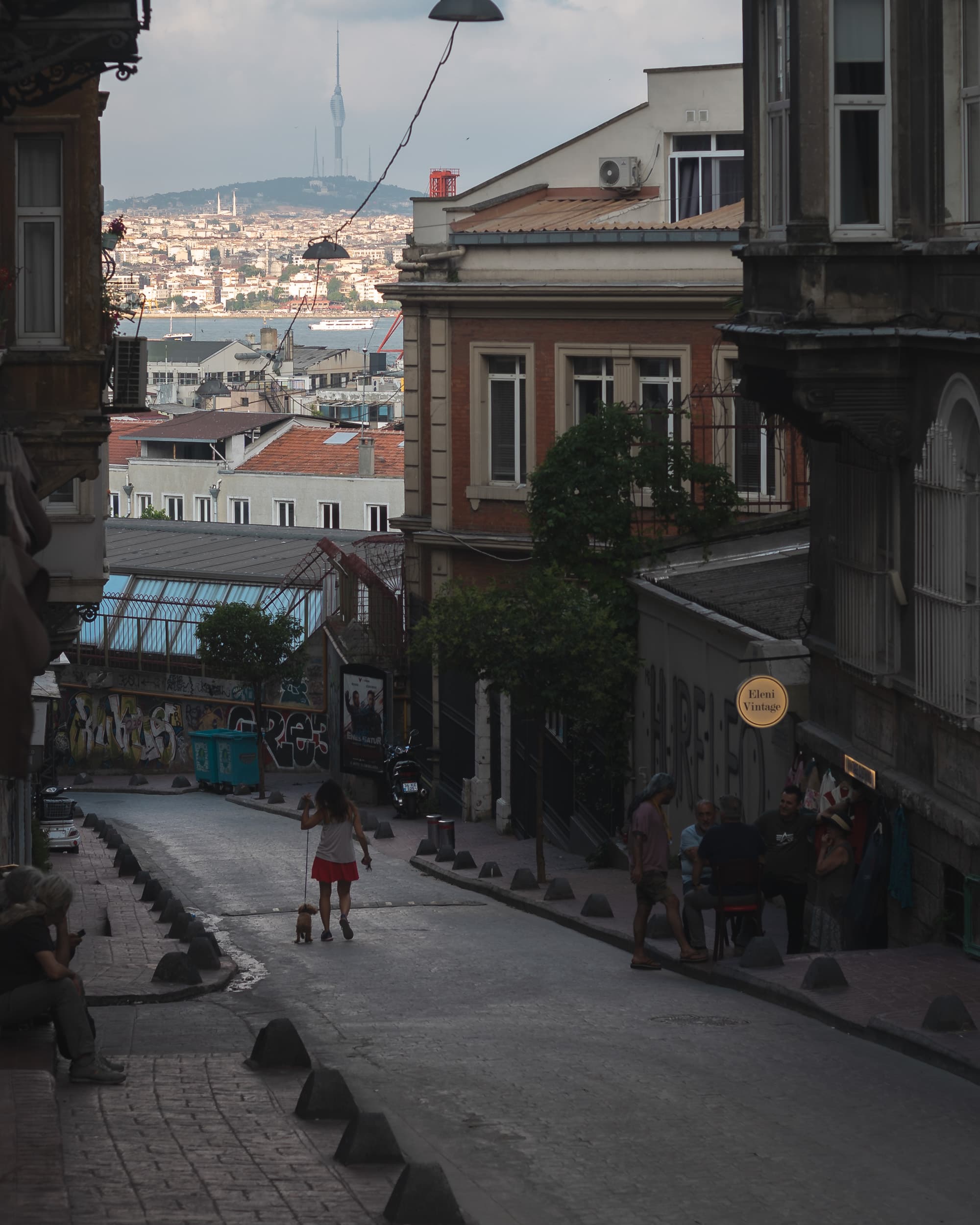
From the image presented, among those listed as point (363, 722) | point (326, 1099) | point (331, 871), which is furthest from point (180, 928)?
point (363, 722)

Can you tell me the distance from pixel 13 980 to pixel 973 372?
7894 millimetres

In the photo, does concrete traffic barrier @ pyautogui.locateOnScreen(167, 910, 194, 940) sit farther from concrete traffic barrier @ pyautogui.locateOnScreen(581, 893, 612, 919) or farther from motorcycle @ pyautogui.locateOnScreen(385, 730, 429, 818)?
motorcycle @ pyautogui.locateOnScreen(385, 730, 429, 818)

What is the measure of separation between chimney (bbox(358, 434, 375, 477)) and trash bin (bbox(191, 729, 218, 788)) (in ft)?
115

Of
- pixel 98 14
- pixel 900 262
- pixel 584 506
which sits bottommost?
pixel 584 506

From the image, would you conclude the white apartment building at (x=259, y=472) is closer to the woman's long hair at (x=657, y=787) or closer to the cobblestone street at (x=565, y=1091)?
the woman's long hair at (x=657, y=787)

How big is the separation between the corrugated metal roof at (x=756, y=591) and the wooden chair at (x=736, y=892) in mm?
4104

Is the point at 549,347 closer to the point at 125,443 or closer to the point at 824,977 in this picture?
the point at 824,977

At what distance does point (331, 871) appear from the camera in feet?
56.0

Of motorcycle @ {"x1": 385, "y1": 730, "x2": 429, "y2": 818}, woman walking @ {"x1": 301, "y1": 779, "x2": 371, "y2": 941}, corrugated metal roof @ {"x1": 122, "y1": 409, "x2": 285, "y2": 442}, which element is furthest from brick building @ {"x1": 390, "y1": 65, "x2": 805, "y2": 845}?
corrugated metal roof @ {"x1": 122, "y1": 409, "x2": 285, "y2": 442}

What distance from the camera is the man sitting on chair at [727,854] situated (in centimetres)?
1470

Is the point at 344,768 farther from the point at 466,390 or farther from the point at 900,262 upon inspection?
the point at 900,262

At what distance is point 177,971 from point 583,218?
22.0 metres

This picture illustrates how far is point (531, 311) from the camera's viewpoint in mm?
31641

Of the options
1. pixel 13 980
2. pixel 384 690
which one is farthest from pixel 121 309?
pixel 384 690
